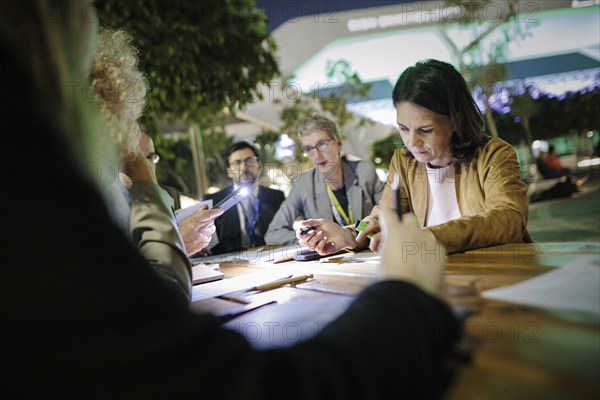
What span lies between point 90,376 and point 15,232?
0.16m

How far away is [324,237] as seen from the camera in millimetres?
2086

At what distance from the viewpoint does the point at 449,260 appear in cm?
153

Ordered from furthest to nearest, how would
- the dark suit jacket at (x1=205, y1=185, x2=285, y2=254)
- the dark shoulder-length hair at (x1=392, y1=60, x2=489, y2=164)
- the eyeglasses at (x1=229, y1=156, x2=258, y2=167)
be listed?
the eyeglasses at (x1=229, y1=156, x2=258, y2=167) < the dark suit jacket at (x1=205, y1=185, x2=285, y2=254) < the dark shoulder-length hair at (x1=392, y1=60, x2=489, y2=164)

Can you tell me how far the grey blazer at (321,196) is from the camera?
3.65 m

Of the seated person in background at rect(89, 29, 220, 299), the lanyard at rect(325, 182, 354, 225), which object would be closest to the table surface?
the seated person in background at rect(89, 29, 220, 299)

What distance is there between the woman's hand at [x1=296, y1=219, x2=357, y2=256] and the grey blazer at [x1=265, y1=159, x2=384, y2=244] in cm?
137

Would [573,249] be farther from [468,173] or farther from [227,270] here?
[227,270]

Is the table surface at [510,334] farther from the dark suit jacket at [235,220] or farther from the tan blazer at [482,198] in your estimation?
the dark suit jacket at [235,220]

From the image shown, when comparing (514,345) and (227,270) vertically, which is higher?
(514,345)

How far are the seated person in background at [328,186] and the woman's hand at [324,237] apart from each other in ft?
4.75

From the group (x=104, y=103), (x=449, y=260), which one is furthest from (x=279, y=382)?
(x=449, y=260)

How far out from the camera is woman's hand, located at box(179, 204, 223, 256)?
1.95 m

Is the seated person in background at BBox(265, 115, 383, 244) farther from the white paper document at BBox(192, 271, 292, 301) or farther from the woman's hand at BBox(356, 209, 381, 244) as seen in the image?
the white paper document at BBox(192, 271, 292, 301)

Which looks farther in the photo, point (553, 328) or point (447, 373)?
point (553, 328)
